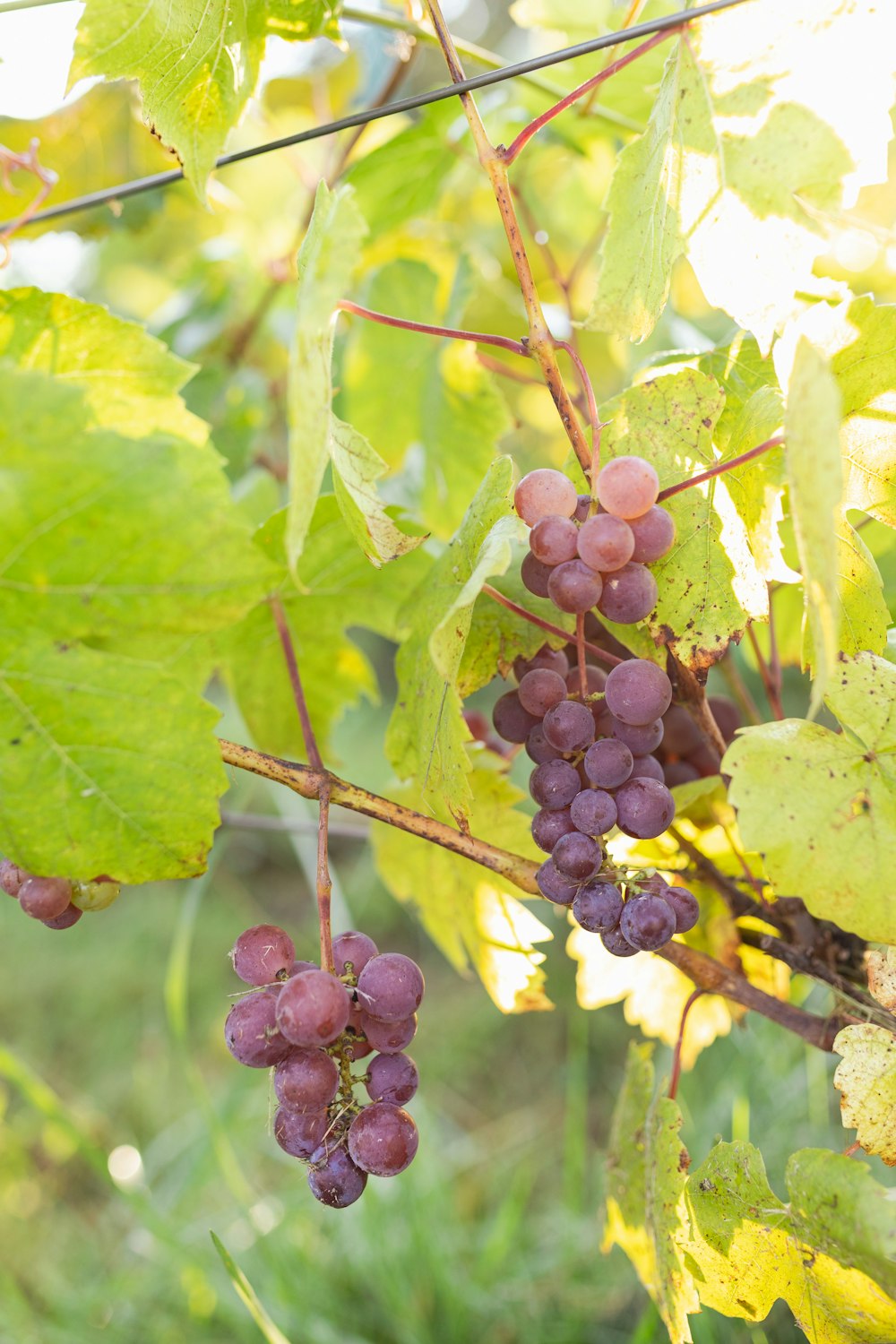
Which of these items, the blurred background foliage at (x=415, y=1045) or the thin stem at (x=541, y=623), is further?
the blurred background foliage at (x=415, y=1045)

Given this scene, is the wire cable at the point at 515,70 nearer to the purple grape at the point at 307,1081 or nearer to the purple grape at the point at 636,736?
the purple grape at the point at 636,736

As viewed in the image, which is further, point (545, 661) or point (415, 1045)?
point (415, 1045)

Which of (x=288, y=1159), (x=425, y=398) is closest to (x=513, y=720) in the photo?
(x=425, y=398)

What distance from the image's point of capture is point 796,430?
39 centimetres

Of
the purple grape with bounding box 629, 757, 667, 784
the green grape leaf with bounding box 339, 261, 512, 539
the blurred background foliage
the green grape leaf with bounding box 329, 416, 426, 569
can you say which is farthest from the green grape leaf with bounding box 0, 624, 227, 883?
the green grape leaf with bounding box 339, 261, 512, 539

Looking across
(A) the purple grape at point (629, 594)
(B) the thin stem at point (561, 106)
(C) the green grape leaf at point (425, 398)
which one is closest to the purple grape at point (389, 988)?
(A) the purple grape at point (629, 594)

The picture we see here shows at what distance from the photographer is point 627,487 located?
1.52 ft

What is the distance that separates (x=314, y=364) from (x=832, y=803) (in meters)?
0.32

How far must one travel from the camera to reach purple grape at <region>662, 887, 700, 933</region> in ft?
1.62

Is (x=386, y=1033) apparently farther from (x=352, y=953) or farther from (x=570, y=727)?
(x=570, y=727)

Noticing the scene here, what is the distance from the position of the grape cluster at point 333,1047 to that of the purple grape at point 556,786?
0.11 meters

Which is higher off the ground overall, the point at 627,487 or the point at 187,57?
the point at 187,57

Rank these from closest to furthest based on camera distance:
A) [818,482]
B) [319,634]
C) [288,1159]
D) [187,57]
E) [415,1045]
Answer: [818,482] < [187,57] < [319,634] < [288,1159] < [415,1045]

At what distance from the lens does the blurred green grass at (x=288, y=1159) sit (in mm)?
1172
